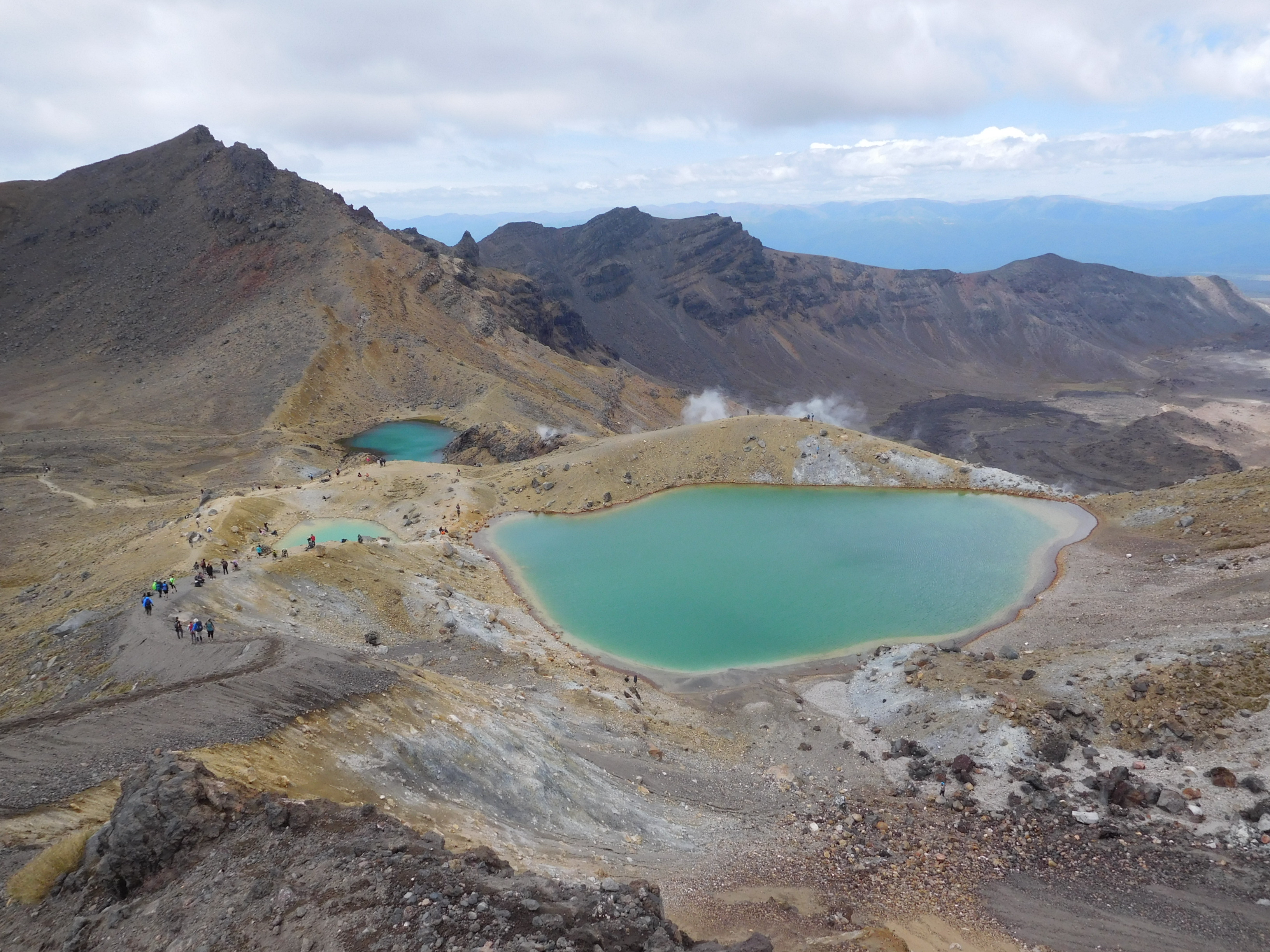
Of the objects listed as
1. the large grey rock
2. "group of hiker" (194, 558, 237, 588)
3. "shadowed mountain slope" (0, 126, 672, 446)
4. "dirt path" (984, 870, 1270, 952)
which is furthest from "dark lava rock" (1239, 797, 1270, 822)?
"shadowed mountain slope" (0, 126, 672, 446)

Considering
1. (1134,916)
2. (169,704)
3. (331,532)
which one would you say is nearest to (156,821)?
(169,704)

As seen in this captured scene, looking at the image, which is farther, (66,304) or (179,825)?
(66,304)

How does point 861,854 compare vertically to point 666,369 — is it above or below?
below

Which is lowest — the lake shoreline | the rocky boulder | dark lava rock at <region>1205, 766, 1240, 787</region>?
the lake shoreline

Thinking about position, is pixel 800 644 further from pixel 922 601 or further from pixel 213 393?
pixel 213 393

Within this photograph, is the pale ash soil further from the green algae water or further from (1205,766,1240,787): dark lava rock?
the green algae water

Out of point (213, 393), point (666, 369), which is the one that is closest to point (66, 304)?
point (213, 393)

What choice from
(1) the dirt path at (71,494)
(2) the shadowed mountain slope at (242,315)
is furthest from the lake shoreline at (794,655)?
(2) the shadowed mountain slope at (242,315)
